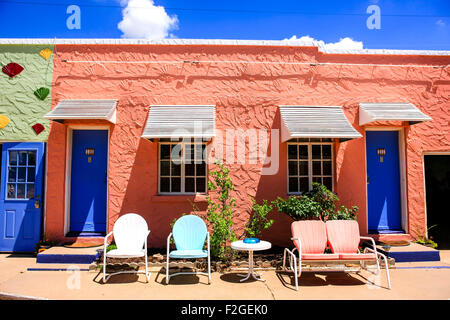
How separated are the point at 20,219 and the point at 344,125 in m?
7.27

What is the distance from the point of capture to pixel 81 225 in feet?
22.2

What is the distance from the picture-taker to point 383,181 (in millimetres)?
7125

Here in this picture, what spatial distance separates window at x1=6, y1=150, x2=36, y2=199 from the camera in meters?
6.84

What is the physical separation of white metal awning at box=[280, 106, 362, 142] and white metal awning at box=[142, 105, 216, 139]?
1.54 m

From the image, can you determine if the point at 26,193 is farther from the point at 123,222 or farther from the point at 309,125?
the point at 309,125

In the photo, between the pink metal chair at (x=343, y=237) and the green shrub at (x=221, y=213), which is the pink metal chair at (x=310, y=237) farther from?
the green shrub at (x=221, y=213)

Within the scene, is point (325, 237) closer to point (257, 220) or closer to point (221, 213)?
point (257, 220)

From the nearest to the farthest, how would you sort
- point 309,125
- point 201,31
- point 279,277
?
point 279,277 < point 309,125 < point 201,31

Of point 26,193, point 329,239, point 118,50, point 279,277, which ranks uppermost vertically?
point 118,50

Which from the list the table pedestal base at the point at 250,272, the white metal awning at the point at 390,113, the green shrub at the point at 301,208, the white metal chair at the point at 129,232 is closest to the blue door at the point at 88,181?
the white metal chair at the point at 129,232

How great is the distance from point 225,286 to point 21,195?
16.6ft
